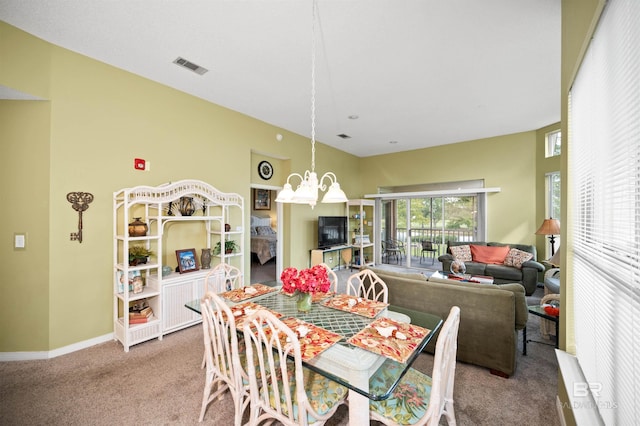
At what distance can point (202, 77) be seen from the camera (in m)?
3.20

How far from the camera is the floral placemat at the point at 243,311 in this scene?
175 centimetres

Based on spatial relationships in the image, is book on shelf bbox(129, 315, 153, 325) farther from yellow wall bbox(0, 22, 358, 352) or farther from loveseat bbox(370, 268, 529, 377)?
loveseat bbox(370, 268, 529, 377)

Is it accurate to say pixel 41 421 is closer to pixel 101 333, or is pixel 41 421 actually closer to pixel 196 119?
pixel 101 333

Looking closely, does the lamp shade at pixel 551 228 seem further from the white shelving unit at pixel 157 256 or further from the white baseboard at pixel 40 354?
the white baseboard at pixel 40 354

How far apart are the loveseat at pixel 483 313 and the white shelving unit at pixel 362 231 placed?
4.23m

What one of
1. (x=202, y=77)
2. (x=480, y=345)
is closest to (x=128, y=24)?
(x=202, y=77)

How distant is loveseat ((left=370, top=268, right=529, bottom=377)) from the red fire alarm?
10.9ft

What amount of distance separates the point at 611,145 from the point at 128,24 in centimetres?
355

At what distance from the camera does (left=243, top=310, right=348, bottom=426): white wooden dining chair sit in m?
1.25

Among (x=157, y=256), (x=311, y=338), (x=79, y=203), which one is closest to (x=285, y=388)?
(x=311, y=338)

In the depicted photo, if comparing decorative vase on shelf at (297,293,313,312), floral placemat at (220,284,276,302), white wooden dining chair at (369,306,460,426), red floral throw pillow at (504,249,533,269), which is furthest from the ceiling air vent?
red floral throw pillow at (504,249,533,269)

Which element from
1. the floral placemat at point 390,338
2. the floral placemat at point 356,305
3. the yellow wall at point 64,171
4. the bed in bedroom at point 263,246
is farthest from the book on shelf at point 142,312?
the bed in bedroom at point 263,246

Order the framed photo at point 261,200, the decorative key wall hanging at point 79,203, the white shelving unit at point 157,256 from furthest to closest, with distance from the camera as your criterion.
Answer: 1. the framed photo at point 261,200
2. the white shelving unit at point 157,256
3. the decorative key wall hanging at point 79,203

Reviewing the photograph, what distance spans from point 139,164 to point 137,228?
2.75 ft
